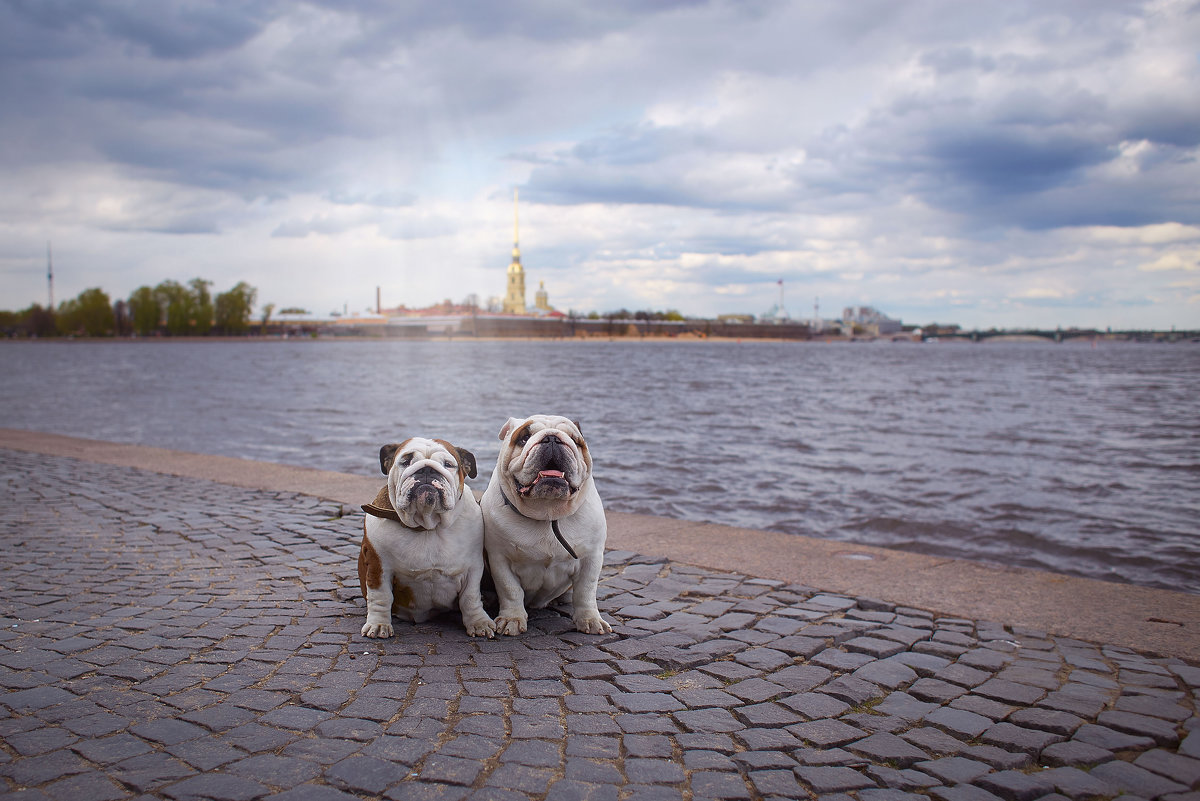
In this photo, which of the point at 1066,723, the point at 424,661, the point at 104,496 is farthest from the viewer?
the point at 104,496

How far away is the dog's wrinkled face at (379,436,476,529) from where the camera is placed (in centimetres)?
346

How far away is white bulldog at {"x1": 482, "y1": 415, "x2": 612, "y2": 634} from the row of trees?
503 ft

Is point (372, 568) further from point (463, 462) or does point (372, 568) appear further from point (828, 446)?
point (828, 446)

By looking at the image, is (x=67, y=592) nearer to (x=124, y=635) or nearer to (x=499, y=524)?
(x=124, y=635)

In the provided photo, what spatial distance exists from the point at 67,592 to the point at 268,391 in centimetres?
3036

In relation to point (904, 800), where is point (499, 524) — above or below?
above

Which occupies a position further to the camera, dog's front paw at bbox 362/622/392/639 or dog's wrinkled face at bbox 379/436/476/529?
dog's front paw at bbox 362/622/392/639

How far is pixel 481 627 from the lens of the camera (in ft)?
12.5

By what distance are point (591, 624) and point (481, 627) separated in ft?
1.82

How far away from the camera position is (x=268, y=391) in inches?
1288

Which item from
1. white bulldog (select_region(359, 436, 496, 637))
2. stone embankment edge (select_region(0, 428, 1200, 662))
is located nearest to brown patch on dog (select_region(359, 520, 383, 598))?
white bulldog (select_region(359, 436, 496, 637))

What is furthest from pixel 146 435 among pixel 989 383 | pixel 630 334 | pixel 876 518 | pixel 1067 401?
pixel 630 334

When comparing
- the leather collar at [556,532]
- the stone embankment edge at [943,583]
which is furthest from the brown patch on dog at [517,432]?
the stone embankment edge at [943,583]

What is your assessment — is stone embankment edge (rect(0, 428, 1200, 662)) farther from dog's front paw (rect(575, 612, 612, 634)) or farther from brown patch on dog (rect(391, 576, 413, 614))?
brown patch on dog (rect(391, 576, 413, 614))
